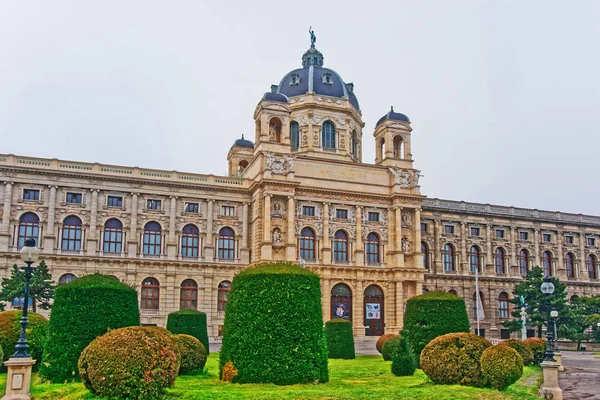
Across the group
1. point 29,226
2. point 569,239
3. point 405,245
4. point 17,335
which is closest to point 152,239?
point 29,226

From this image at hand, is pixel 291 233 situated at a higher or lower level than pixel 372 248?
higher

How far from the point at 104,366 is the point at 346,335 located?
22.2 m

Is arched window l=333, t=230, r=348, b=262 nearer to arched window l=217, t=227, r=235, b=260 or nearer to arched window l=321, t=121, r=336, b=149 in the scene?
arched window l=217, t=227, r=235, b=260

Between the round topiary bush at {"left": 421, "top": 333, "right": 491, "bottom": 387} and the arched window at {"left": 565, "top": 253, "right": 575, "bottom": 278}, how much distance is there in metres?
55.8

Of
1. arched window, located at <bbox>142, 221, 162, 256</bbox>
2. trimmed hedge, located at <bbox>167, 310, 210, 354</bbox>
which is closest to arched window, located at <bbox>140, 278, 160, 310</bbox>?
arched window, located at <bbox>142, 221, 162, 256</bbox>

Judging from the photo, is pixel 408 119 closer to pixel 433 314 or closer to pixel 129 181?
pixel 129 181

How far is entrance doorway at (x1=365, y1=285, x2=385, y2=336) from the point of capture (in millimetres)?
56000

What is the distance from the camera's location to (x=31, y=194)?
163 ft

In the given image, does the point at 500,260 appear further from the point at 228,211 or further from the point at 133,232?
the point at 133,232

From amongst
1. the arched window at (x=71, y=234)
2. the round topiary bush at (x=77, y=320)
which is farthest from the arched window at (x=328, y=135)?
the round topiary bush at (x=77, y=320)

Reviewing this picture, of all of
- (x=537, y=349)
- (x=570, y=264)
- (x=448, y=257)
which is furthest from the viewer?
(x=570, y=264)

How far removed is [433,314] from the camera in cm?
2539

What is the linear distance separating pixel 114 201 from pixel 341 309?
22311mm

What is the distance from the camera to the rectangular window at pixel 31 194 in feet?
163
